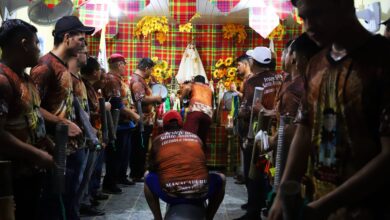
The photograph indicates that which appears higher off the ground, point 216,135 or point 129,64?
point 129,64

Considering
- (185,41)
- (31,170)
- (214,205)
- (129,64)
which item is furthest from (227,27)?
(31,170)

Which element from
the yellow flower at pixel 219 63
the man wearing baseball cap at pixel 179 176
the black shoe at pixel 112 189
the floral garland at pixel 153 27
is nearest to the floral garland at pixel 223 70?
the yellow flower at pixel 219 63

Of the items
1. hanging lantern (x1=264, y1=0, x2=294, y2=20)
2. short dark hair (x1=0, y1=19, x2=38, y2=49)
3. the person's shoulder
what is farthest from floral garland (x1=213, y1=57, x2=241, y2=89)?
the person's shoulder

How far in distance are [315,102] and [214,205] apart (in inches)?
87.0

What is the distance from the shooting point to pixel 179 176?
10.8ft

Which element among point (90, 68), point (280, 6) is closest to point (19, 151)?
point (90, 68)

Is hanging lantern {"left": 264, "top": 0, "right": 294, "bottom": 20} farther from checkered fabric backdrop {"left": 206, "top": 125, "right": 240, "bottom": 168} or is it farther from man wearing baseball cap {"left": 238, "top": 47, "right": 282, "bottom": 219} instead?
checkered fabric backdrop {"left": 206, "top": 125, "right": 240, "bottom": 168}

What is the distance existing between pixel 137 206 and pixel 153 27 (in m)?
4.27

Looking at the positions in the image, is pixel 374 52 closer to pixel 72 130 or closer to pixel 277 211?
pixel 277 211

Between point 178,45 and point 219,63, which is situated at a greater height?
point 178,45

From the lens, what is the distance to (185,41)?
8.71 metres

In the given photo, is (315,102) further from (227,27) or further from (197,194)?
(227,27)

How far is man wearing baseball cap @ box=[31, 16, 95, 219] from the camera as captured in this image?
3006 mm

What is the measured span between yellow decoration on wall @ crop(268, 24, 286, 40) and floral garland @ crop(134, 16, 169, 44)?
1.95 m
